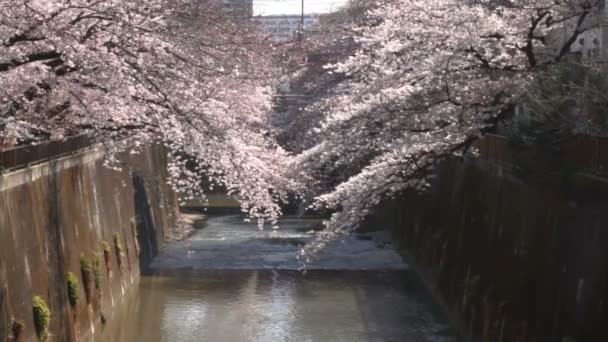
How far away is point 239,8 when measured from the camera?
23.8m

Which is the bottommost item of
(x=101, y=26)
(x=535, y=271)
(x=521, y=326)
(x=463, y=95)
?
(x=521, y=326)

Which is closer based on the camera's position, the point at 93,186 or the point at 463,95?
the point at 463,95

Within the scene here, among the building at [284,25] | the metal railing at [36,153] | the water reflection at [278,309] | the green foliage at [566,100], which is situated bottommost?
the water reflection at [278,309]

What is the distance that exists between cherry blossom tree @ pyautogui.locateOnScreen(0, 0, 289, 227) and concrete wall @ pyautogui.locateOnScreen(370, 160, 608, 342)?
466 centimetres

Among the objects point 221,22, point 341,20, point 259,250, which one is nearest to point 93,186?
point 221,22

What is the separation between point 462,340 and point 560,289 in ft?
20.1

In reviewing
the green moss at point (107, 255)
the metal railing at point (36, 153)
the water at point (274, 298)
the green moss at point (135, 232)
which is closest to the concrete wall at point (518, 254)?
the water at point (274, 298)

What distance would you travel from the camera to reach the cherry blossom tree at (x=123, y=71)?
397 inches

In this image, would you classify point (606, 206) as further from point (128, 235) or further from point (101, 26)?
point (128, 235)

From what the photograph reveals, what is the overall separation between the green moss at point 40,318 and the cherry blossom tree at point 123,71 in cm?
262

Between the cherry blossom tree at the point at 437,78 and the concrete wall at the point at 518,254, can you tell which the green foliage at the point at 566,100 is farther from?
the concrete wall at the point at 518,254

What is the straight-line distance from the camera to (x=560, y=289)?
36.9 ft

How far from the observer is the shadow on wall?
2538 cm

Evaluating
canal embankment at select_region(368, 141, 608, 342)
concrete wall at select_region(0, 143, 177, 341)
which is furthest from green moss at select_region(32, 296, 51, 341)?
canal embankment at select_region(368, 141, 608, 342)
